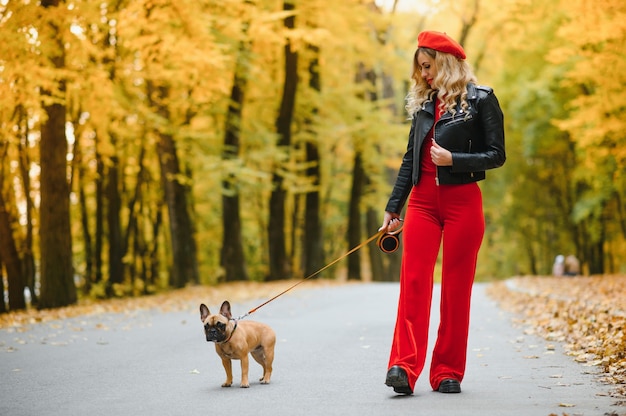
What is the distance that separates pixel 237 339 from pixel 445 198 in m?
1.77

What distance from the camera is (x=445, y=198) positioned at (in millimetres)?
5934

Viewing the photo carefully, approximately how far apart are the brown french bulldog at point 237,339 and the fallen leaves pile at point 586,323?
98.8 inches

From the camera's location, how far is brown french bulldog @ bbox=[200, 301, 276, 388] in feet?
20.1

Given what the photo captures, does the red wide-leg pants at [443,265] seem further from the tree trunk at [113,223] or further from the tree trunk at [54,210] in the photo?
the tree trunk at [113,223]

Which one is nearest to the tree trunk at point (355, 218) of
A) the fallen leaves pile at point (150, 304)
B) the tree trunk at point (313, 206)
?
the tree trunk at point (313, 206)

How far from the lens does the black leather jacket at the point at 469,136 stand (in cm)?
586

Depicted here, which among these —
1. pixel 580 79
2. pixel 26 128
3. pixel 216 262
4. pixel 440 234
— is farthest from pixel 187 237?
pixel 440 234

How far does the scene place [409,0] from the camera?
1297 inches

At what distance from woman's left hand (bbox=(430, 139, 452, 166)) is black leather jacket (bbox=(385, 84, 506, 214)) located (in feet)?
0.12

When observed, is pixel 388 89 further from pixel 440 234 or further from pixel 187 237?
pixel 440 234

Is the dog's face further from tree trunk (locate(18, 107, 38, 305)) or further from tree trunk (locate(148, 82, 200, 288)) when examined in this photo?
tree trunk (locate(148, 82, 200, 288))

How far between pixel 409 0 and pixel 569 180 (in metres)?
10.0

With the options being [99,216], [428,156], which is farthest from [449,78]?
[99,216]

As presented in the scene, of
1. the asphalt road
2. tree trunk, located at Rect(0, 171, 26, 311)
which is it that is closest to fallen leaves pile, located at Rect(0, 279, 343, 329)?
tree trunk, located at Rect(0, 171, 26, 311)
